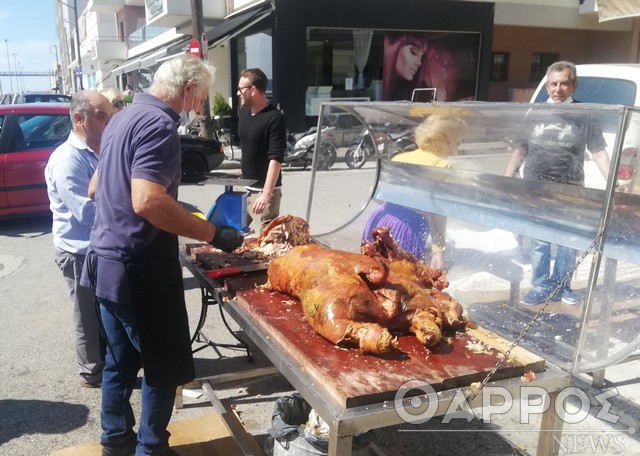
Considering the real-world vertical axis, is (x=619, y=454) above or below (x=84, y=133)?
below

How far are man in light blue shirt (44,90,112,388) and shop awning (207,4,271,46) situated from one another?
12.4 metres

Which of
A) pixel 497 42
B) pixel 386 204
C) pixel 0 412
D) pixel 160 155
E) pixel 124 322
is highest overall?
pixel 497 42

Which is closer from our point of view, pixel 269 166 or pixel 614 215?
pixel 614 215

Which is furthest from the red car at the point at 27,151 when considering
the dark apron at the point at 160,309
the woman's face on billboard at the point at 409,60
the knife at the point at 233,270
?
the woman's face on billboard at the point at 409,60

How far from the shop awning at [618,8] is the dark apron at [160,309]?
1049cm

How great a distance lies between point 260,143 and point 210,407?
2.21 m

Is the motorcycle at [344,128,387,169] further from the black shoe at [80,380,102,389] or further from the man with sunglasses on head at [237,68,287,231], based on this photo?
the black shoe at [80,380,102,389]

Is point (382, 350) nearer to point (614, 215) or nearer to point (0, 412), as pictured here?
point (614, 215)

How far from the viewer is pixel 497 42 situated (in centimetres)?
1995

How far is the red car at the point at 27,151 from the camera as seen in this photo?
786 cm

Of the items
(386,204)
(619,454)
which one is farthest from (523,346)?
(386,204)

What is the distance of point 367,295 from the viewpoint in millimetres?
2242

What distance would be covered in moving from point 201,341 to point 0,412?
4.74 ft

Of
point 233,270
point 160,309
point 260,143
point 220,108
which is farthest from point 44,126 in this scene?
point 220,108
